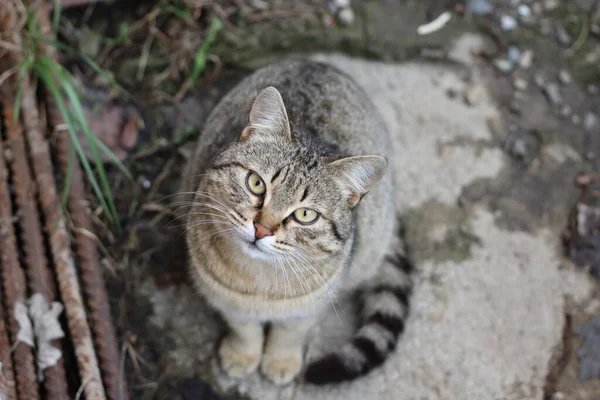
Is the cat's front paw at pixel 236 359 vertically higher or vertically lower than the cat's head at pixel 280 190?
lower

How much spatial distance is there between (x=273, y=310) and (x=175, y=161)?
1.28 meters

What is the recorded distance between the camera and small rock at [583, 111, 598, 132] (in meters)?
3.88

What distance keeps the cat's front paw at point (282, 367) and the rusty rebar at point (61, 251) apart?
29.5 inches

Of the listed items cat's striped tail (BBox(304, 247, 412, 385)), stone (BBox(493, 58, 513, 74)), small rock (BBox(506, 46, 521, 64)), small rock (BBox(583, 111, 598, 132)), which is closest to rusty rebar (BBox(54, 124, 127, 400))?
cat's striped tail (BBox(304, 247, 412, 385))

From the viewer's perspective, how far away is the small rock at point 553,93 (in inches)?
155

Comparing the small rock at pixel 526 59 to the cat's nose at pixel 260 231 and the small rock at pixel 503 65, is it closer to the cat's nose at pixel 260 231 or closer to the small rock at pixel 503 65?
the small rock at pixel 503 65

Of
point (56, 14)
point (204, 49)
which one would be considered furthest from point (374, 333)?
point (56, 14)

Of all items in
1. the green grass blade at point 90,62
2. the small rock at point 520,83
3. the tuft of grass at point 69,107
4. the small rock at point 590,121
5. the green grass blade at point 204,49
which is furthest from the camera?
the small rock at point 520,83

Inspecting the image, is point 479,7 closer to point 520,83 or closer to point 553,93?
point 520,83

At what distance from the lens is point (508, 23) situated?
419 cm

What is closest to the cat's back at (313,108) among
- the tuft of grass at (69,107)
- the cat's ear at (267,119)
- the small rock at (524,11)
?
the cat's ear at (267,119)

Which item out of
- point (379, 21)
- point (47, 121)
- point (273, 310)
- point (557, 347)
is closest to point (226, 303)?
point (273, 310)

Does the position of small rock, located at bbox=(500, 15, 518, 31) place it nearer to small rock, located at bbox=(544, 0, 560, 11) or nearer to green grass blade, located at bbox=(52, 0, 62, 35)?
small rock, located at bbox=(544, 0, 560, 11)

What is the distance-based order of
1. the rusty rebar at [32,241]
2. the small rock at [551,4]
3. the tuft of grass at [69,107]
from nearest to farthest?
the rusty rebar at [32,241]
the tuft of grass at [69,107]
the small rock at [551,4]
